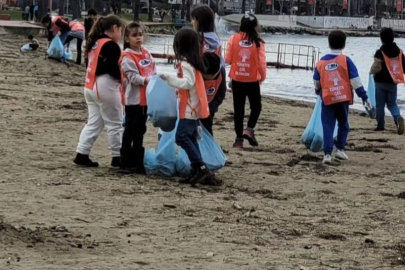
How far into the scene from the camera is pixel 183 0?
11944cm

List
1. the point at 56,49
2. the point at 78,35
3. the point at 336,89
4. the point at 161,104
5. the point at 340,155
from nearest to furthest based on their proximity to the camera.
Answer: the point at 161,104, the point at 336,89, the point at 340,155, the point at 56,49, the point at 78,35

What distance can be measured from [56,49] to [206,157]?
691 inches

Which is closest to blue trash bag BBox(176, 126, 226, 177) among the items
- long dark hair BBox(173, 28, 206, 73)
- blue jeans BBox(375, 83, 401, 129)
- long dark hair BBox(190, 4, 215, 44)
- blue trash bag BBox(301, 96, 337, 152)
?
long dark hair BBox(173, 28, 206, 73)

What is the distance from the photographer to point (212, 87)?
9.96 metres

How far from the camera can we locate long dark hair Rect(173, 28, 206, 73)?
28.4 ft

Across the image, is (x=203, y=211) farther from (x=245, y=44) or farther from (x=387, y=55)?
(x=387, y=55)

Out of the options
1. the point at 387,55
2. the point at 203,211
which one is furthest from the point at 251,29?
the point at 203,211

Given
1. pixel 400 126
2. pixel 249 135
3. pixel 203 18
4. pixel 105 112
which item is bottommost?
pixel 400 126

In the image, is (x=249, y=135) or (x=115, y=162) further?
(x=249, y=135)

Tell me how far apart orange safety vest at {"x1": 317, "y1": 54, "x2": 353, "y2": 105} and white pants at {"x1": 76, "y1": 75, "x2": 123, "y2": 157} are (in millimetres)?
2657

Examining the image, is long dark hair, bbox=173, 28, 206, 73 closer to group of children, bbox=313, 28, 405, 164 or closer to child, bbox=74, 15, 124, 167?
child, bbox=74, 15, 124, 167

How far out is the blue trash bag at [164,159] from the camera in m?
9.26

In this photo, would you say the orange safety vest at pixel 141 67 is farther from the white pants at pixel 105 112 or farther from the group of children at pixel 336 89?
the group of children at pixel 336 89

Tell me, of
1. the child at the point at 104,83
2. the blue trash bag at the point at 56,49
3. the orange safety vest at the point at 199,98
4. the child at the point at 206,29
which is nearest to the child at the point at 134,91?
the child at the point at 104,83
